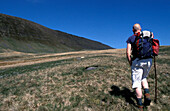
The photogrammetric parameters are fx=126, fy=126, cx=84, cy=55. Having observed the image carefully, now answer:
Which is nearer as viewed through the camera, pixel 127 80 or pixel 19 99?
pixel 19 99

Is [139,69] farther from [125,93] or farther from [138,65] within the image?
[125,93]

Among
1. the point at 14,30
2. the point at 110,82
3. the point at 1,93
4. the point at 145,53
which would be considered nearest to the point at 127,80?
the point at 110,82

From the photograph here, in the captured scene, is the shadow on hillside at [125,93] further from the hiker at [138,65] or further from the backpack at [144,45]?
the backpack at [144,45]

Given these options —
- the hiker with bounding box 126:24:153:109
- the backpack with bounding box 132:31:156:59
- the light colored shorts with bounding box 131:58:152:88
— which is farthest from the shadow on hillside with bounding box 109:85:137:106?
the backpack with bounding box 132:31:156:59

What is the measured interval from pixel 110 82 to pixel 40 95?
4.69 m

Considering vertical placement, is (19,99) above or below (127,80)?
below

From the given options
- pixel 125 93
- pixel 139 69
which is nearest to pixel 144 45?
pixel 139 69

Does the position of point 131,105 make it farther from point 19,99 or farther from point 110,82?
point 19,99

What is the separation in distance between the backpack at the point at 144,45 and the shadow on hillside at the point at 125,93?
2.68m

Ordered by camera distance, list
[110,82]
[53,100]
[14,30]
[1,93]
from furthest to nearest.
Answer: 1. [14,30]
2. [110,82]
3. [1,93]
4. [53,100]

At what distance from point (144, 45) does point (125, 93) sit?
3.45 metres

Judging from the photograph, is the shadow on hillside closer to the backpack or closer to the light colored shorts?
the light colored shorts

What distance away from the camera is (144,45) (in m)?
5.12

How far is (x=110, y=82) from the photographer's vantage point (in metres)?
8.92
